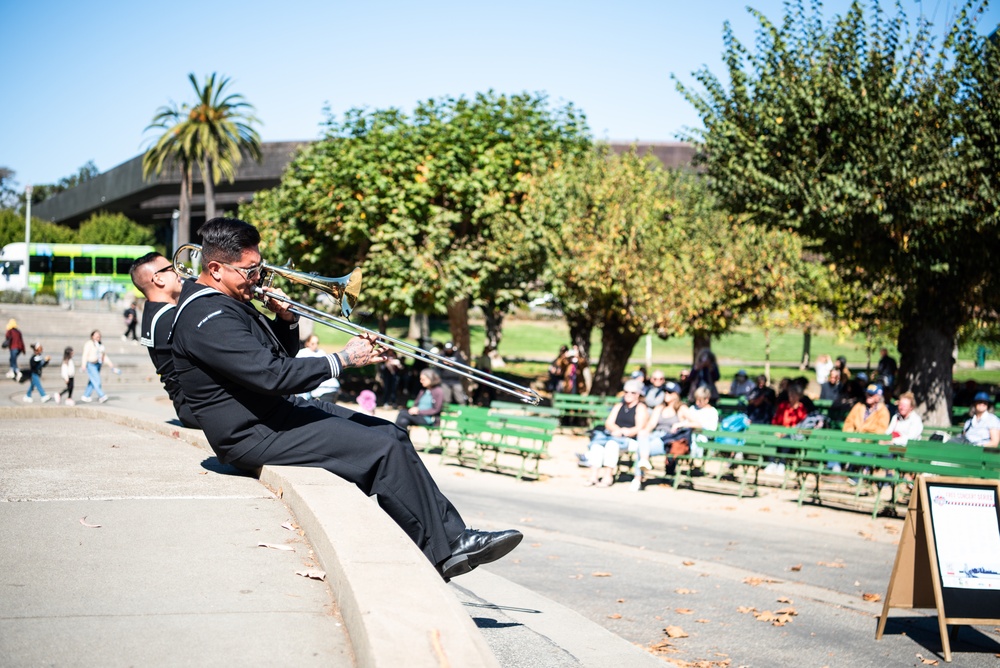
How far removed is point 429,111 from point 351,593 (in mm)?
24128

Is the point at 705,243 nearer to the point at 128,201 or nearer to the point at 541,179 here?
the point at 541,179

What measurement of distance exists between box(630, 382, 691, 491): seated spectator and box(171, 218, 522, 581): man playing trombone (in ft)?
29.2

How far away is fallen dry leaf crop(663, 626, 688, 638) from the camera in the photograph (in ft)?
21.1

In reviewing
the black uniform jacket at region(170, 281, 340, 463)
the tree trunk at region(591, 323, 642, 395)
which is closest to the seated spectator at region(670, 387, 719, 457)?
the tree trunk at region(591, 323, 642, 395)

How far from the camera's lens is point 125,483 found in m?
5.08

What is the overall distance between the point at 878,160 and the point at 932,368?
4.39 meters

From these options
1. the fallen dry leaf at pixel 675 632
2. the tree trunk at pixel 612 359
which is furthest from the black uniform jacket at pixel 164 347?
the tree trunk at pixel 612 359

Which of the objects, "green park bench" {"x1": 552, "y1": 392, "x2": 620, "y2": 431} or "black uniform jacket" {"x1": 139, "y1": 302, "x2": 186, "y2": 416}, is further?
"green park bench" {"x1": 552, "y1": 392, "x2": 620, "y2": 431}

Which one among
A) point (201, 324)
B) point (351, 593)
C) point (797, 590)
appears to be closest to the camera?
point (351, 593)

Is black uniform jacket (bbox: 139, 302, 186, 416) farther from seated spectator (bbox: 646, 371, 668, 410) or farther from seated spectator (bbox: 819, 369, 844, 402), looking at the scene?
seated spectator (bbox: 819, 369, 844, 402)

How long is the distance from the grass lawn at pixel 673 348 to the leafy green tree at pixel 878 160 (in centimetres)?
2525

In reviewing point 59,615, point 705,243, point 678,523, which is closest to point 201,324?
point 59,615

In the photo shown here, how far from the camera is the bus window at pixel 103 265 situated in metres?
52.9

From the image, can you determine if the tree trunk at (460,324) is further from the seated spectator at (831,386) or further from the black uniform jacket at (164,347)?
the black uniform jacket at (164,347)
